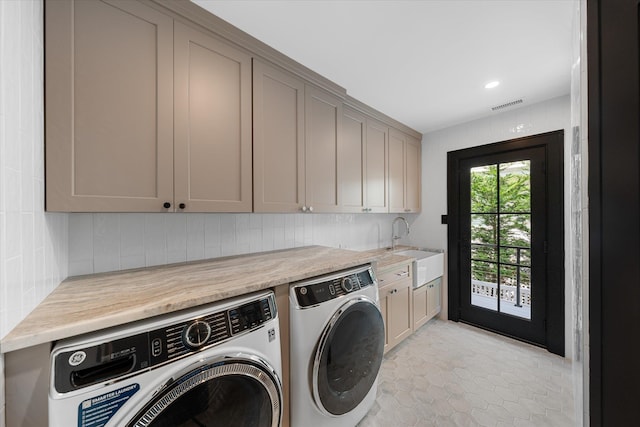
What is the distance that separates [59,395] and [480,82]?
285 cm

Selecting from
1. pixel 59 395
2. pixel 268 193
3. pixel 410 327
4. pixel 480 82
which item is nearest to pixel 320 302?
pixel 268 193

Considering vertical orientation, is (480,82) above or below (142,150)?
above

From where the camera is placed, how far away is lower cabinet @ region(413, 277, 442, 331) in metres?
2.54

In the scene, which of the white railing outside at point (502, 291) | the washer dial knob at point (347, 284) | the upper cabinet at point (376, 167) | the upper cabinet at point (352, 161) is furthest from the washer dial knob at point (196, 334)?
the white railing outside at point (502, 291)

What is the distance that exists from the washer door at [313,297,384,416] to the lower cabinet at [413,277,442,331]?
1154 mm

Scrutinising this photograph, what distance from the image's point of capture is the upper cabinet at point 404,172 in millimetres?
2756

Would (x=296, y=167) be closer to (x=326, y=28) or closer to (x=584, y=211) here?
(x=326, y=28)

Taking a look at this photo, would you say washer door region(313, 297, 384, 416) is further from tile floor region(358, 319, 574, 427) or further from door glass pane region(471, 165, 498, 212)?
door glass pane region(471, 165, 498, 212)

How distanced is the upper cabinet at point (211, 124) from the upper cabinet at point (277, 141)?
6 cm

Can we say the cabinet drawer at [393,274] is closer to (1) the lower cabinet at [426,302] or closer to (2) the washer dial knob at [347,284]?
(1) the lower cabinet at [426,302]

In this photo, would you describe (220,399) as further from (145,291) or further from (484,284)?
(484,284)

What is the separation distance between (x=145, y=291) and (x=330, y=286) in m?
0.86

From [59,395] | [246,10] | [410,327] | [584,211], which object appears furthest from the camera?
[410,327]

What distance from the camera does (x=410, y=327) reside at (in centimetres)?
245
